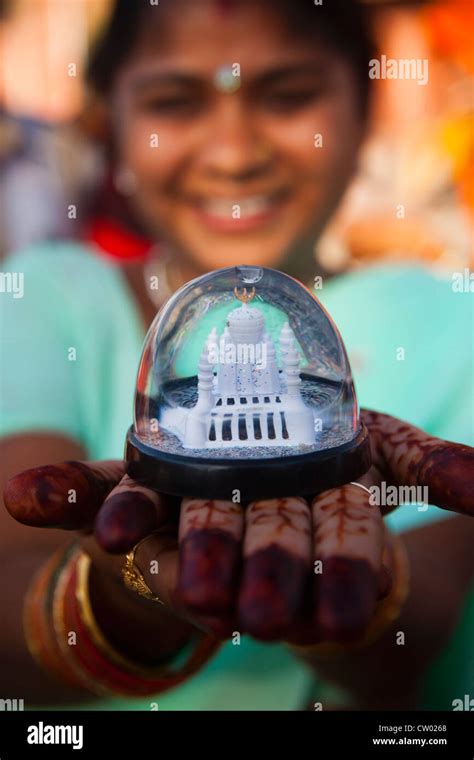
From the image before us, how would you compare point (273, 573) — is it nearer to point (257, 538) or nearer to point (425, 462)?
point (257, 538)

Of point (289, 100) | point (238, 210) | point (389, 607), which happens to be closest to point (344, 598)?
point (389, 607)

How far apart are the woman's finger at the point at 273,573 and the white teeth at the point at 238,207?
1.46 metres

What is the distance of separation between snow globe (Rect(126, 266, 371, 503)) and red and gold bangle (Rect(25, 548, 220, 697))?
44cm

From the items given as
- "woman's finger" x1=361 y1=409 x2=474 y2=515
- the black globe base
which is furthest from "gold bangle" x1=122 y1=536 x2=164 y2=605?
"woman's finger" x1=361 y1=409 x2=474 y2=515

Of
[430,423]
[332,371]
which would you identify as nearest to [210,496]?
[332,371]

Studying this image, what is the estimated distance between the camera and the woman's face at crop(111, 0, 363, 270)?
2053 millimetres

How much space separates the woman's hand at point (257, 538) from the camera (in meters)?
0.77

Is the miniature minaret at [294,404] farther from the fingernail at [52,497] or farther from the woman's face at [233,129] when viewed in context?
the woman's face at [233,129]

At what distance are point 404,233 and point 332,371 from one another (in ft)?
3.84

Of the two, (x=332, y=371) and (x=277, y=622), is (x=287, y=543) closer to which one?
(x=277, y=622)

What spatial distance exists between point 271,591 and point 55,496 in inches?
13.7

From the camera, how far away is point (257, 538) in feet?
2.71

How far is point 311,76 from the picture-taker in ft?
6.85

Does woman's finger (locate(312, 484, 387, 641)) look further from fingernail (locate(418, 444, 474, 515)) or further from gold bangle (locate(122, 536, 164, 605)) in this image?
gold bangle (locate(122, 536, 164, 605))
